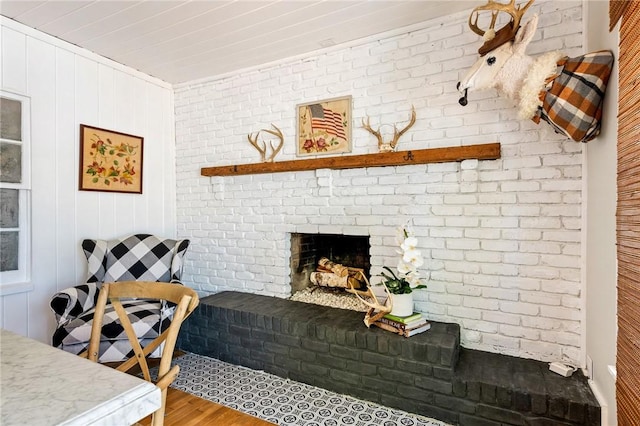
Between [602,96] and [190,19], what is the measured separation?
2503 millimetres

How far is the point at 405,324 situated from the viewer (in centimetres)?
216

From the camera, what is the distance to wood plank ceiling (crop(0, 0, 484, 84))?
225cm

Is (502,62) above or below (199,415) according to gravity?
above

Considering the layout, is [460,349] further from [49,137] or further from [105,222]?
[49,137]

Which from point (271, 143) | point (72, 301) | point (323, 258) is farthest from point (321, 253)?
point (72, 301)

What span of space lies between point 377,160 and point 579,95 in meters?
1.21

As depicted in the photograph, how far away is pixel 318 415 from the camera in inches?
81.0

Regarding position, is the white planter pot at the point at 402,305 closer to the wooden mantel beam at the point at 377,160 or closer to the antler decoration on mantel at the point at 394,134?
the wooden mantel beam at the point at 377,160

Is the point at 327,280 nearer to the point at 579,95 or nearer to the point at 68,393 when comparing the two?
the point at 579,95

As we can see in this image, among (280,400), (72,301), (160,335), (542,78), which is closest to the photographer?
(160,335)

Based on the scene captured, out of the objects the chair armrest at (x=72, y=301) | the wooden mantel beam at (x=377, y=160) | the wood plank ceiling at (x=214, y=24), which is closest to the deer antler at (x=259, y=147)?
the wooden mantel beam at (x=377, y=160)

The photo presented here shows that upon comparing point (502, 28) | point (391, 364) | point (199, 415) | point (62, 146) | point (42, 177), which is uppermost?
point (502, 28)

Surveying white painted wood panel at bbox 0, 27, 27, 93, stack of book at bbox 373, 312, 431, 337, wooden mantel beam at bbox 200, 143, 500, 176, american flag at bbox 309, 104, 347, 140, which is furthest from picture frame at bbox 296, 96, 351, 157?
white painted wood panel at bbox 0, 27, 27, 93

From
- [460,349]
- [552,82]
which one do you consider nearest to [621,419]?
[460,349]
